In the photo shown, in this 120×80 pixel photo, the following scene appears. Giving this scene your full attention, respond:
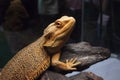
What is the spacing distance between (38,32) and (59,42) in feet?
2.21

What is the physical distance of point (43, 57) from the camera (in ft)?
4.11

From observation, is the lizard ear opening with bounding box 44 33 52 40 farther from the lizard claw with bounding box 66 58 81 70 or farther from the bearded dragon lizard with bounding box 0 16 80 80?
the lizard claw with bounding box 66 58 81 70

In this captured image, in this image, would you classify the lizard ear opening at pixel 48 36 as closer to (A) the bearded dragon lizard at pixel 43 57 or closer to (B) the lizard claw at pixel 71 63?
(A) the bearded dragon lizard at pixel 43 57

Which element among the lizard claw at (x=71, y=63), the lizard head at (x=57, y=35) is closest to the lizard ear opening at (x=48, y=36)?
the lizard head at (x=57, y=35)

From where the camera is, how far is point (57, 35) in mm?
1255

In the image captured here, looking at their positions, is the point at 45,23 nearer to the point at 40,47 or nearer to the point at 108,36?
the point at 108,36

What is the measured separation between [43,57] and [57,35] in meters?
0.09

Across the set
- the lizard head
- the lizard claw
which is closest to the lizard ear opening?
the lizard head

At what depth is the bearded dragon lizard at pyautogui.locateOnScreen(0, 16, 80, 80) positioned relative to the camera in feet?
4.07

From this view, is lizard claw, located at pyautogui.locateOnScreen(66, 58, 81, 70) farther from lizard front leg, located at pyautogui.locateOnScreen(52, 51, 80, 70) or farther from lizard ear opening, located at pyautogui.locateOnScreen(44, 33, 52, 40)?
lizard ear opening, located at pyautogui.locateOnScreen(44, 33, 52, 40)

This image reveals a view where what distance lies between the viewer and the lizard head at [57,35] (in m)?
1.25

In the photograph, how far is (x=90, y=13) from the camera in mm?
1875

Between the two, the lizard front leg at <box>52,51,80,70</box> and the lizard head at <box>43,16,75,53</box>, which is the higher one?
the lizard head at <box>43,16,75,53</box>

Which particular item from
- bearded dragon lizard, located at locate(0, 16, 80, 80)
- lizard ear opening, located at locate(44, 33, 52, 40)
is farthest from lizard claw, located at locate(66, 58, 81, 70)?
lizard ear opening, located at locate(44, 33, 52, 40)
